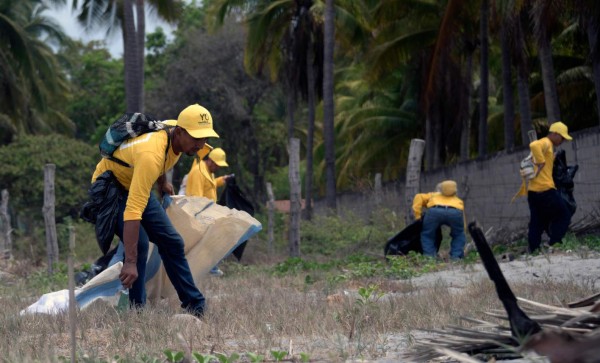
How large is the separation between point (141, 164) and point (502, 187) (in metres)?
12.2

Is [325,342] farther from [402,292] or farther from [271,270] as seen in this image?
[271,270]

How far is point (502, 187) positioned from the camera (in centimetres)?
1820

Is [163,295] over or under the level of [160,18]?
under

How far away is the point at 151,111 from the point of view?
118 feet

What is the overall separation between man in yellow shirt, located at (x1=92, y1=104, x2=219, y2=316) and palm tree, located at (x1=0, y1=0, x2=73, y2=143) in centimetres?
2555

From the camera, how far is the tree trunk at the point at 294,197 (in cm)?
1524

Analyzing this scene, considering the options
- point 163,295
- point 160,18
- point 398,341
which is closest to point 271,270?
point 163,295

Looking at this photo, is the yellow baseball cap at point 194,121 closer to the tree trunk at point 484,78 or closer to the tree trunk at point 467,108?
the tree trunk at point 484,78

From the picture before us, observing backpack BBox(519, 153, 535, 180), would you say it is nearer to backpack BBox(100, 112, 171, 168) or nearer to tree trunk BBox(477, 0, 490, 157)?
backpack BBox(100, 112, 171, 168)

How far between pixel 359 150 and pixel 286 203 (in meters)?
13.7

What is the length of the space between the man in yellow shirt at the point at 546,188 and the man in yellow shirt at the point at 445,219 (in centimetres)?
109

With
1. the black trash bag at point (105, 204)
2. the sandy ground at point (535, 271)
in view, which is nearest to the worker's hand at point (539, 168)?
the sandy ground at point (535, 271)

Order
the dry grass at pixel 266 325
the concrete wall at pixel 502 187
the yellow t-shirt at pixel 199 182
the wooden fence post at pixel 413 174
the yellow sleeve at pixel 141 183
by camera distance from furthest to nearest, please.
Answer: the wooden fence post at pixel 413 174 → the concrete wall at pixel 502 187 → the yellow t-shirt at pixel 199 182 → the yellow sleeve at pixel 141 183 → the dry grass at pixel 266 325

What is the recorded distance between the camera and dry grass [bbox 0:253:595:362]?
5684 mm
